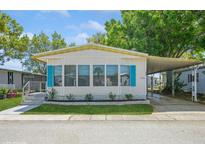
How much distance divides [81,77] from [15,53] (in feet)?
45.1

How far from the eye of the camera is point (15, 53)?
85.0ft

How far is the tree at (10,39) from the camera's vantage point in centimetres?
2327

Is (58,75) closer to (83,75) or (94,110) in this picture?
(83,75)

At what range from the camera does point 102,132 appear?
23.5ft

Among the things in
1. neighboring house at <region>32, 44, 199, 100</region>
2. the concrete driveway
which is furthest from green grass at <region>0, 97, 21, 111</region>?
the concrete driveway

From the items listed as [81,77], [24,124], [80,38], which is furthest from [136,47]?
[80,38]

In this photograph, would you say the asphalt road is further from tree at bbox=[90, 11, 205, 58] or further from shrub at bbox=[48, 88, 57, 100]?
tree at bbox=[90, 11, 205, 58]

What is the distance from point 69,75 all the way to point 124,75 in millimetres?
3548

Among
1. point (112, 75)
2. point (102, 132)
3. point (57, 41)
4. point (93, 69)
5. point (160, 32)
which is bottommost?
point (102, 132)

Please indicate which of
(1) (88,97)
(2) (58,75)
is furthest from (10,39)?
(1) (88,97)

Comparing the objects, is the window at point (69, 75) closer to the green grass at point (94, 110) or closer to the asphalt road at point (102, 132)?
the green grass at point (94, 110)

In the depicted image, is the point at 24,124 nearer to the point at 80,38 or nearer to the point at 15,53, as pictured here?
the point at 15,53

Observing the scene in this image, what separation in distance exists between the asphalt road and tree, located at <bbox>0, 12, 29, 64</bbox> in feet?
54.5

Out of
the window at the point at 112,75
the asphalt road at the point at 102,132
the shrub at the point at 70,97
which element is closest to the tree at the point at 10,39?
the shrub at the point at 70,97
